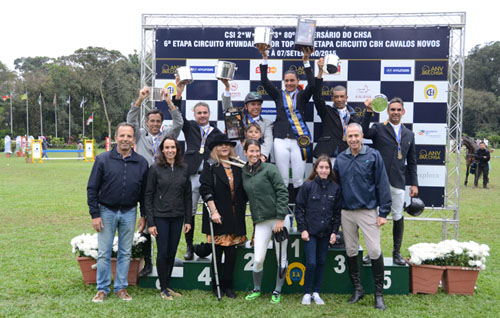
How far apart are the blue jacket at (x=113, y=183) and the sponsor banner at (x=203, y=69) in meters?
2.29

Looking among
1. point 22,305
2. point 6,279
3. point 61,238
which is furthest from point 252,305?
point 61,238

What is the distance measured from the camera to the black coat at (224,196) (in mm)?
4496

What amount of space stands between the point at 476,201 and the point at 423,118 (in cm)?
717

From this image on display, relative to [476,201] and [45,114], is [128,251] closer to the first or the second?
[476,201]

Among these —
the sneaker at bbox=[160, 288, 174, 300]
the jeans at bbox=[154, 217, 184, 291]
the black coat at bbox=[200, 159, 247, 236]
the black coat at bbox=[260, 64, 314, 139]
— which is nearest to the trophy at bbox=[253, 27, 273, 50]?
the black coat at bbox=[260, 64, 314, 139]

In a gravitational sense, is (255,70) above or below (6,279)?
above

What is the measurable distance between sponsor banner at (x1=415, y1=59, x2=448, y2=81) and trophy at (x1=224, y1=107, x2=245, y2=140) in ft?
9.13

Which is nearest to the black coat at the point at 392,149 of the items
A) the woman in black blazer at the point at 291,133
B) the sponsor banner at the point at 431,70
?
the woman in black blazer at the point at 291,133

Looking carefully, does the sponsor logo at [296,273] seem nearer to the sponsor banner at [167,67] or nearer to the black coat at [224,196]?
the black coat at [224,196]

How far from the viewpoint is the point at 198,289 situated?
484 centimetres

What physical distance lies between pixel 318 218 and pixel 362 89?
2.57 meters

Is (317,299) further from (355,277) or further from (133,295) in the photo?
(133,295)

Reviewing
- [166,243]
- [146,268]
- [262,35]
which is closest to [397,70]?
[262,35]

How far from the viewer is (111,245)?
4.43 m
